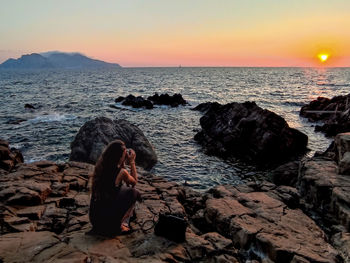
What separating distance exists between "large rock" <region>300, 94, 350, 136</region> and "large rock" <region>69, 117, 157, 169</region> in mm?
18577

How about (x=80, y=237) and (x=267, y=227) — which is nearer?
(x=80, y=237)

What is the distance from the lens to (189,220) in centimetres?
878

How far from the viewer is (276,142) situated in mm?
20234

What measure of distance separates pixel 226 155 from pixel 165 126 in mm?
10712

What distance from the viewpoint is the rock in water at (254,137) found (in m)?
20.0

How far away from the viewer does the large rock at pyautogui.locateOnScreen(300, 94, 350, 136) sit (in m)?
25.5

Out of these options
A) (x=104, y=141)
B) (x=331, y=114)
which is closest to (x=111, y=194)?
(x=104, y=141)

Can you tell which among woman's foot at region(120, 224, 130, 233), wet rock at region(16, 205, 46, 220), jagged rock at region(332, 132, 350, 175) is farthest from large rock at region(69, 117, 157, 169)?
jagged rock at region(332, 132, 350, 175)

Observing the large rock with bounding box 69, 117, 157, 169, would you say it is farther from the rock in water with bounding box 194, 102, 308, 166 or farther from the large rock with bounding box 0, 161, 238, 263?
the large rock with bounding box 0, 161, 238, 263

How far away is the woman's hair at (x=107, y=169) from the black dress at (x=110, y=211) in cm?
18

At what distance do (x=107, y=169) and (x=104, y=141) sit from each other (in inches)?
464

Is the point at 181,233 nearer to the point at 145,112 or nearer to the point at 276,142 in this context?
the point at 276,142

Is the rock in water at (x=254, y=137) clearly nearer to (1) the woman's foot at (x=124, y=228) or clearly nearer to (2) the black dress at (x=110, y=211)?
(1) the woman's foot at (x=124, y=228)

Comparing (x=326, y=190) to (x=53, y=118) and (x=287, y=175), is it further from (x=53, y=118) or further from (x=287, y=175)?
(x=53, y=118)
